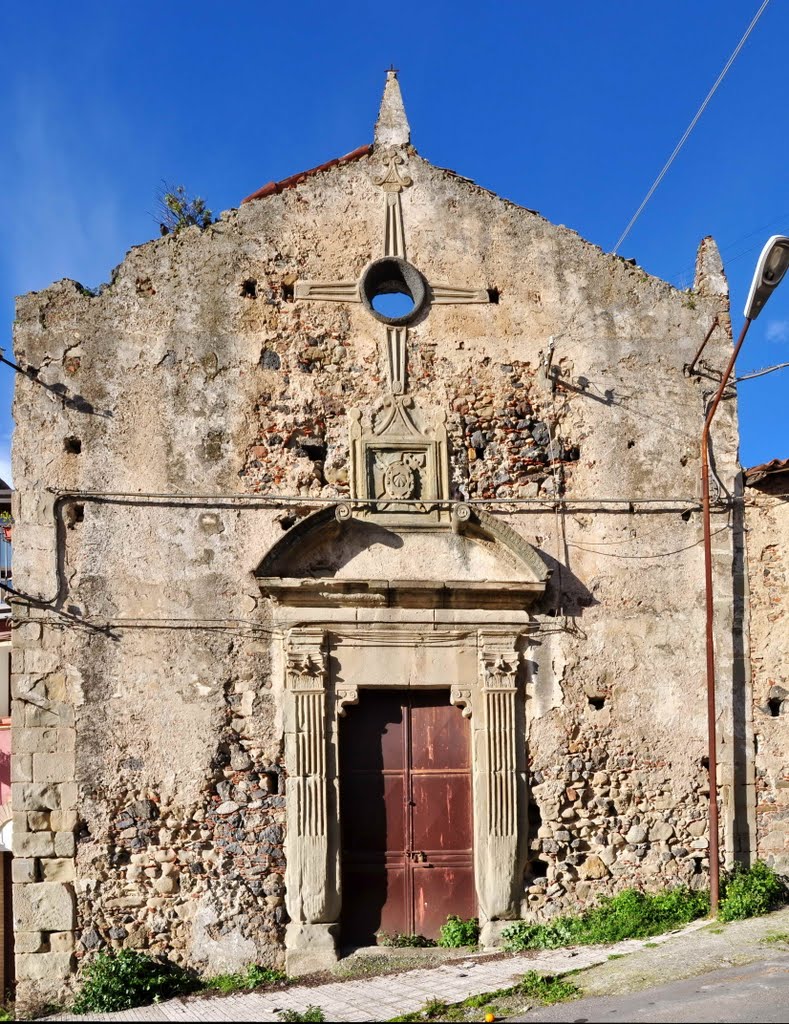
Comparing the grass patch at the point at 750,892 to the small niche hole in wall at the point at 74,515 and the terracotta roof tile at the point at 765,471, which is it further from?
the small niche hole in wall at the point at 74,515

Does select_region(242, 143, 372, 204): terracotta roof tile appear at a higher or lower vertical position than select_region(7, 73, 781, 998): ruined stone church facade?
higher

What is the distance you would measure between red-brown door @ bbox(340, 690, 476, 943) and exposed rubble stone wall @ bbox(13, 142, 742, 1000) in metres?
0.59

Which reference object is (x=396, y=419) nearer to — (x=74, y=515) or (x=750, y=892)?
(x=74, y=515)

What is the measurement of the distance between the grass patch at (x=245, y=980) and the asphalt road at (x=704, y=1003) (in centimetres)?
223

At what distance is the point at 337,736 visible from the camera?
27.0 ft

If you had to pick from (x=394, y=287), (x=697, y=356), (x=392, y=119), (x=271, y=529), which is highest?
(x=392, y=119)

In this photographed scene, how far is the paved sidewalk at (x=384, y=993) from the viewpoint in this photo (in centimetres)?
682

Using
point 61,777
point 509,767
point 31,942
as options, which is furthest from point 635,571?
point 31,942

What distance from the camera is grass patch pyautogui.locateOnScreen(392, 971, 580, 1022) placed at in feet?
21.3

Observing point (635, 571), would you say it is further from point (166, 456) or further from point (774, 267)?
point (166, 456)

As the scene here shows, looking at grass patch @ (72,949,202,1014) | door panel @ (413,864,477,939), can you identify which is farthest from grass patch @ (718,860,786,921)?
grass patch @ (72,949,202,1014)

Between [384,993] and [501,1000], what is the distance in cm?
89

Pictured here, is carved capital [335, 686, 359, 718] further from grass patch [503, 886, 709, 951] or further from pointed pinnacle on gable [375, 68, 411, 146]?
pointed pinnacle on gable [375, 68, 411, 146]

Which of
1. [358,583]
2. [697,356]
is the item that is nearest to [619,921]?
[358,583]
